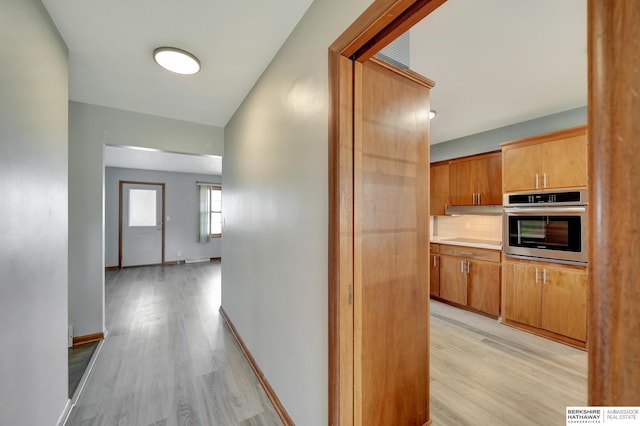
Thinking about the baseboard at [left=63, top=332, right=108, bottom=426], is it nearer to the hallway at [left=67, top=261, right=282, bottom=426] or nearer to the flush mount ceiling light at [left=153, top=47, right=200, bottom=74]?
the hallway at [left=67, top=261, right=282, bottom=426]

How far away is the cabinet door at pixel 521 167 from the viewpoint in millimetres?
2809

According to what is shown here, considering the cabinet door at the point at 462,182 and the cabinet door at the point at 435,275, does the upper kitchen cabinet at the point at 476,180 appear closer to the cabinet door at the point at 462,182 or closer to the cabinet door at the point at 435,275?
the cabinet door at the point at 462,182

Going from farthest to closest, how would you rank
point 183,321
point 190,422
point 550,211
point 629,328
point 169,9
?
point 183,321 < point 550,211 < point 190,422 < point 169,9 < point 629,328

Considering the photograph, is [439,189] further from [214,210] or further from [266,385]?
[214,210]

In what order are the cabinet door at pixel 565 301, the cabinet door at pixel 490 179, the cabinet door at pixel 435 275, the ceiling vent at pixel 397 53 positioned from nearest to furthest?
the ceiling vent at pixel 397 53
the cabinet door at pixel 565 301
the cabinet door at pixel 490 179
the cabinet door at pixel 435 275

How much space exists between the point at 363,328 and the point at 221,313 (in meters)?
2.68

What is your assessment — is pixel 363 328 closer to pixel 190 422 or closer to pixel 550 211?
pixel 190 422

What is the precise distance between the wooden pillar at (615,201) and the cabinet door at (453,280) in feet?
11.3

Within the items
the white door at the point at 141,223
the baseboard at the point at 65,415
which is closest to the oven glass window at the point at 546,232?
the baseboard at the point at 65,415

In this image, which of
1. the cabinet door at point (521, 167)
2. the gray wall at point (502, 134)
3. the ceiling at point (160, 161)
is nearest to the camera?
the gray wall at point (502, 134)

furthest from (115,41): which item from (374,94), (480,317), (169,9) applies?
(480,317)

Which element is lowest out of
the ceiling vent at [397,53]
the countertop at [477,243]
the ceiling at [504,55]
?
the countertop at [477,243]

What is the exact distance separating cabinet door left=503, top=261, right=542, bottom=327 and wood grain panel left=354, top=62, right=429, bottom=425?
2.08 m

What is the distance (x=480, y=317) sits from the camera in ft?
10.6
